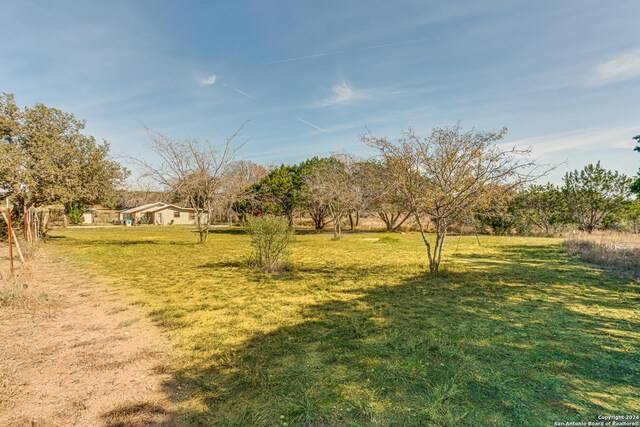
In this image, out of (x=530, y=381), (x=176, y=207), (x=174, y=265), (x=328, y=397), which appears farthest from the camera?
(x=176, y=207)

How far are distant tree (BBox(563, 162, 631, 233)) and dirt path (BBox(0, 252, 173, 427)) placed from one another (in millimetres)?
29847

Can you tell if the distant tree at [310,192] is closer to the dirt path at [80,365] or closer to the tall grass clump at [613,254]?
the tall grass clump at [613,254]

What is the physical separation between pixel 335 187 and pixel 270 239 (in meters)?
12.9

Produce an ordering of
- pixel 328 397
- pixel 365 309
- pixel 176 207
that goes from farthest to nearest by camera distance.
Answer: pixel 176 207 → pixel 365 309 → pixel 328 397

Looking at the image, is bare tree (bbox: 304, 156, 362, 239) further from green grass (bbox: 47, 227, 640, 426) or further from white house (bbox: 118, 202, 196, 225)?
white house (bbox: 118, 202, 196, 225)

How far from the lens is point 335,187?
69.6 ft

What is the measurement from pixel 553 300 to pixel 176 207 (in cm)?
4947

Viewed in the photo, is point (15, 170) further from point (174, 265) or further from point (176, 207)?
point (176, 207)

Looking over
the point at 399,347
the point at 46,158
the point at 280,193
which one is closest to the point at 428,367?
the point at 399,347

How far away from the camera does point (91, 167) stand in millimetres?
15922

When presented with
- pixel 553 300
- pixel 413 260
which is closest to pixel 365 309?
pixel 553 300

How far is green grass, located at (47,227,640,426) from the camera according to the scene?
8.64ft

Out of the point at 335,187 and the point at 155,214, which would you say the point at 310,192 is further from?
the point at 155,214

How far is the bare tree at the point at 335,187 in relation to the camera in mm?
20984
